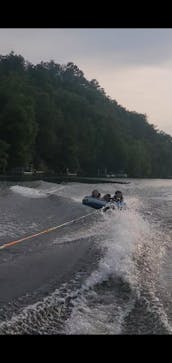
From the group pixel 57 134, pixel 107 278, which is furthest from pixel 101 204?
pixel 57 134

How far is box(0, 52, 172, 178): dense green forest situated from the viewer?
264 ft

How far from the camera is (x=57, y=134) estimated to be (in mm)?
106875

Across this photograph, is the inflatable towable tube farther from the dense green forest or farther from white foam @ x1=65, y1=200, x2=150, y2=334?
the dense green forest

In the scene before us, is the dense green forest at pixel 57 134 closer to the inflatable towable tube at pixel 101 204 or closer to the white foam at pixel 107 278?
the inflatable towable tube at pixel 101 204

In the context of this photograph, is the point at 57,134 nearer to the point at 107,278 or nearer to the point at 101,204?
the point at 101,204

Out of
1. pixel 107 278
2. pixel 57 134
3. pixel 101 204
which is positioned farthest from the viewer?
pixel 57 134

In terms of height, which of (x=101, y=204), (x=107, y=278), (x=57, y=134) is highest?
(x=57, y=134)

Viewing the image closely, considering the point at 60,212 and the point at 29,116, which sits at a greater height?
the point at 29,116

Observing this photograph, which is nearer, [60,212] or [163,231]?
[163,231]

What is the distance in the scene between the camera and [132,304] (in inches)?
273

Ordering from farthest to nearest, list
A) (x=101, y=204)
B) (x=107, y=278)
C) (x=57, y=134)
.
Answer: (x=57, y=134)
(x=101, y=204)
(x=107, y=278)
